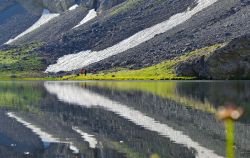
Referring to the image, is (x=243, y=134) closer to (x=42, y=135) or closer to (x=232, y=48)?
(x=42, y=135)

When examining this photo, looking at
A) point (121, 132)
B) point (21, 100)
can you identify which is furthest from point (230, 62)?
point (121, 132)

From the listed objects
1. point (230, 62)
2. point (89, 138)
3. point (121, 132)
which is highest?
point (230, 62)

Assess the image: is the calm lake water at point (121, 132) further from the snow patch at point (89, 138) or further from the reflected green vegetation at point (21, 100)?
the reflected green vegetation at point (21, 100)

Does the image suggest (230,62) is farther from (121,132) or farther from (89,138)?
(89,138)

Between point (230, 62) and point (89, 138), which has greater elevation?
point (230, 62)

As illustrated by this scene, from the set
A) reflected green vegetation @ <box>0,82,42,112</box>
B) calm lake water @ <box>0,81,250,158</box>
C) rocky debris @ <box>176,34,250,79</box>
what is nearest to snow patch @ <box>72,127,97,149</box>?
calm lake water @ <box>0,81,250,158</box>

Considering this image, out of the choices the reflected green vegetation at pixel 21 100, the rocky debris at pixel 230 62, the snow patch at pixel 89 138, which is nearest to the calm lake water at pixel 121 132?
the snow patch at pixel 89 138

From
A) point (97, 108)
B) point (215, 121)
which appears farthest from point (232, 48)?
point (215, 121)

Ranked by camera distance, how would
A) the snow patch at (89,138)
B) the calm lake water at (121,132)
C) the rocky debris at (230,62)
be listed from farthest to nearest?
the rocky debris at (230,62) → the snow patch at (89,138) → the calm lake water at (121,132)

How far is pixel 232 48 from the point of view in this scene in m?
171

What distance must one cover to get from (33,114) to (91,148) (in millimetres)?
29282

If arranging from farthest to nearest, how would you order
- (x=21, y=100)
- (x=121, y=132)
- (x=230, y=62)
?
(x=230, y=62)
(x=21, y=100)
(x=121, y=132)

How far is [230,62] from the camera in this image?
172 m

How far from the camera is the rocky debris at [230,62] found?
170 m
